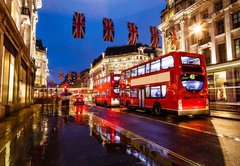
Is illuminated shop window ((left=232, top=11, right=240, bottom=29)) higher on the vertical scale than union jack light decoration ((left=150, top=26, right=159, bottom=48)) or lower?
higher

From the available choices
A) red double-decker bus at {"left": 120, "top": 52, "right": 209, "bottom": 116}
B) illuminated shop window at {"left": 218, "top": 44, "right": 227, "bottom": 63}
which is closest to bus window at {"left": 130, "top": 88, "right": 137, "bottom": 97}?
red double-decker bus at {"left": 120, "top": 52, "right": 209, "bottom": 116}

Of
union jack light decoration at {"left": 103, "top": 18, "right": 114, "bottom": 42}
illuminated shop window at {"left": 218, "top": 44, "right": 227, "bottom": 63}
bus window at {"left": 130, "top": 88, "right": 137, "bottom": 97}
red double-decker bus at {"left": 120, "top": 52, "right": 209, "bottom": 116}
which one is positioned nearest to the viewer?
red double-decker bus at {"left": 120, "top": 52, "right": 209, "bottom": 116}

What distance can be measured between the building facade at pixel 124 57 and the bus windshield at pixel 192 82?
7591 centimetres

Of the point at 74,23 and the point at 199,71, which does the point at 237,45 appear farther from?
the point at 74,23

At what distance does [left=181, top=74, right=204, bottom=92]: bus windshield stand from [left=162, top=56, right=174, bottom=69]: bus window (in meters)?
1.17

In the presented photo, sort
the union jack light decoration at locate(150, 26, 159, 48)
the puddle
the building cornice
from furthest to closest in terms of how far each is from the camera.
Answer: the building cornice
the union jack light decoration at locate(150, 26, 159, 48)
the puddle

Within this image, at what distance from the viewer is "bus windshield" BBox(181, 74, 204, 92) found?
13250mm

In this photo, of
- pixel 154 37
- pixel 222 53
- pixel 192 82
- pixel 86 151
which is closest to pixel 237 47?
pixel 222 53

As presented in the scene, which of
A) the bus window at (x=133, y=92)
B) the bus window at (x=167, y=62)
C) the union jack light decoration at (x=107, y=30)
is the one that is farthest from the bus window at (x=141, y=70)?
the union jack light decoration at (x=107, y=30)

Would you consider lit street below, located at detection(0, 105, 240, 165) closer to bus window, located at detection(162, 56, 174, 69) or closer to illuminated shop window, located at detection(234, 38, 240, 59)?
bus window, located at detection(162, 56, 174, 69)

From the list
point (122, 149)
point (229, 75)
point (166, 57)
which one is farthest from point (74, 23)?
Result: point (229, 75)

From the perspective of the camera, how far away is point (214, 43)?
27.8 meters

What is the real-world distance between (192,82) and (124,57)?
81.5m

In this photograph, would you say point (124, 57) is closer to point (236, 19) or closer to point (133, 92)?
point (236, 19)
